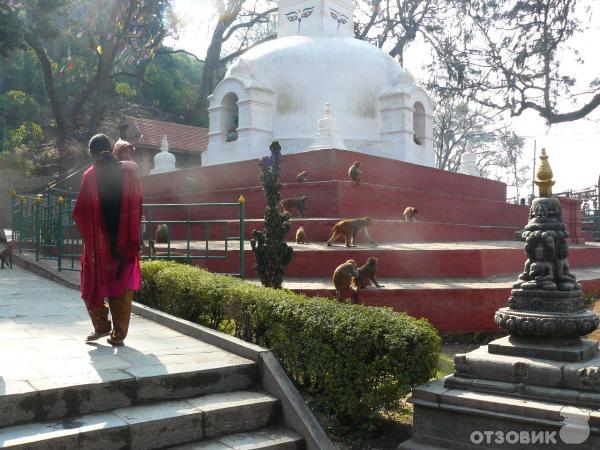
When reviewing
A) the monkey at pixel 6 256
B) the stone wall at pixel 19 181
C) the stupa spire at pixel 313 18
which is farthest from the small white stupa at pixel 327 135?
the stone wall at pixel 19 181

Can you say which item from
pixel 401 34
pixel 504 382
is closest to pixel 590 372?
pixel 504 382

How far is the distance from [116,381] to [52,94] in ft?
74.2

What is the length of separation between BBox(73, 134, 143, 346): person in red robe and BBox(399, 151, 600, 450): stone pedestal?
8.16 feet

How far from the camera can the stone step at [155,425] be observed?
3.30 meters

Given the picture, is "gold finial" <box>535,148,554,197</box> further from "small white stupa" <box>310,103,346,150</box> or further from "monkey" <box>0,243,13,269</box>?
"monkey" <box>0,243,13,269</box>

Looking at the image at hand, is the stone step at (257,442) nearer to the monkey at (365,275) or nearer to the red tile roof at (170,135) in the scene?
the monkey at (365,275)

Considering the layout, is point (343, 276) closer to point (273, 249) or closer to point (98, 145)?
point (273, 249)

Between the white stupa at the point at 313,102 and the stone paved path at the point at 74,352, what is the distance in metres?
8.66

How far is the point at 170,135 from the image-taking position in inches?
931

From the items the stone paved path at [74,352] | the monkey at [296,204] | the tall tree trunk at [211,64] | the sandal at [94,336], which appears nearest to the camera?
the stone paved path at [74,352]

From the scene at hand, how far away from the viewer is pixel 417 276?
27.4ft

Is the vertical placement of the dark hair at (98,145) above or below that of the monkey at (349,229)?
above

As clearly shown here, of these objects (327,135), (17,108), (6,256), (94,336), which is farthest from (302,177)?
(17,108)

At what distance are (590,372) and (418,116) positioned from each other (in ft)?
41.9
